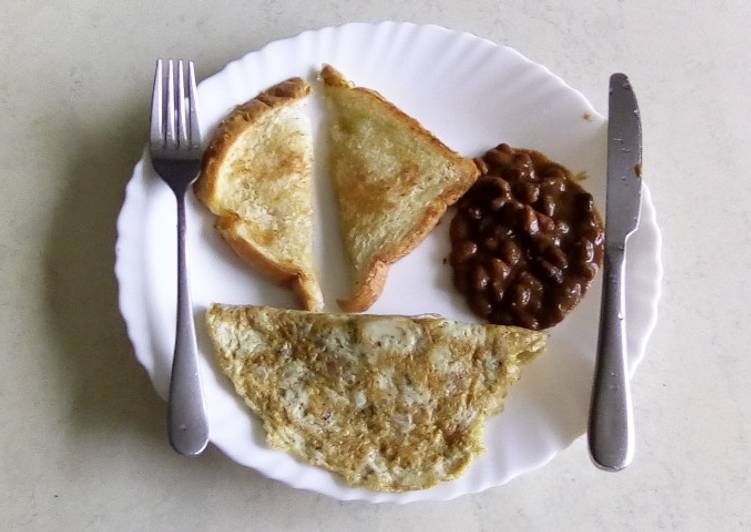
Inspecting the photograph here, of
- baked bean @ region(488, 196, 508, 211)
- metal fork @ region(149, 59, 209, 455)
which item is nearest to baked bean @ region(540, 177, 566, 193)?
baked bean @ region(488, 196, 508, 211)

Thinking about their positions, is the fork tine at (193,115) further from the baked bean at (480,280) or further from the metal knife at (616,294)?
the metal knife at (616,294)

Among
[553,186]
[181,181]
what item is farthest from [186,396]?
[553,186]

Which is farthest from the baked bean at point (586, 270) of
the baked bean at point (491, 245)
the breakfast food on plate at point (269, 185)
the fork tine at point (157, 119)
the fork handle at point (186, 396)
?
the fork tine at point (157, 119)

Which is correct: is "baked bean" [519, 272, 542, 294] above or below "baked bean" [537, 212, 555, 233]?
below

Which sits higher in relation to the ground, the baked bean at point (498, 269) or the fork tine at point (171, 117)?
the fork tine at point (171, 117)

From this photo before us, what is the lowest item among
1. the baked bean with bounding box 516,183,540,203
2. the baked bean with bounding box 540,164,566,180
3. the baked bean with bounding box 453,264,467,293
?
the baked bean with bounding box 453,264,467,293

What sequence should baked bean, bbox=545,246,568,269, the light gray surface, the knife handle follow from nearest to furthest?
1. the knife handle
2. the light gray surface
3. baked bean, bbox=545,246,568,269

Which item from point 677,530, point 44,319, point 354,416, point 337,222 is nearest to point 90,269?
point 44,319

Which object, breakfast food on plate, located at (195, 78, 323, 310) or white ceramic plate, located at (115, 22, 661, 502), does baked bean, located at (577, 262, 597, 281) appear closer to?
white ceramic plate, located at (115, 22, 661, 502)
